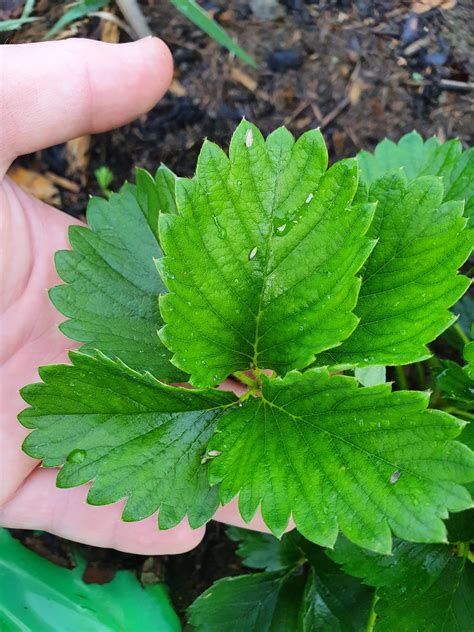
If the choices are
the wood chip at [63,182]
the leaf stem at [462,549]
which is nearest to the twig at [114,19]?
the wood chip at [63,182]

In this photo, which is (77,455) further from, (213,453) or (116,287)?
(116,287)

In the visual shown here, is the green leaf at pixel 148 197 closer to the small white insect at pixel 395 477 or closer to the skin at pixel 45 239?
the skin at pixel 45 239

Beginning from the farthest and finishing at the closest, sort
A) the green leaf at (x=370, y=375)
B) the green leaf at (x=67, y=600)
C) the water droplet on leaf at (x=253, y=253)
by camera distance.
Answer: the green leaf at (x=67, y=600) < the green leaf at (x=370, y=375) < the water droplet on leaf at (x=253, y=253)

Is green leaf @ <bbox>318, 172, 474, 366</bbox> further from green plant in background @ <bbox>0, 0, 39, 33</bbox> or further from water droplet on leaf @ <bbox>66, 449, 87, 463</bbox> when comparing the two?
green plant in background @ <bbox>0, 0, 39, 33</bbox>

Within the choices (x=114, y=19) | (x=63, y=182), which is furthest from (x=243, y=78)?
(x=63, y=182)

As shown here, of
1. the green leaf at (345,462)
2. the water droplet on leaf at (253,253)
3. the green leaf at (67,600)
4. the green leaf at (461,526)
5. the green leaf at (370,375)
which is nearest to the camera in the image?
the green leaf at (345,462)

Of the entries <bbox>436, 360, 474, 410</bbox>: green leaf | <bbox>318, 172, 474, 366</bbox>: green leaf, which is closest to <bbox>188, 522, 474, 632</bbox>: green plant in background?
<bbox>436, 360, 474, 410</bbox>: green leaf
